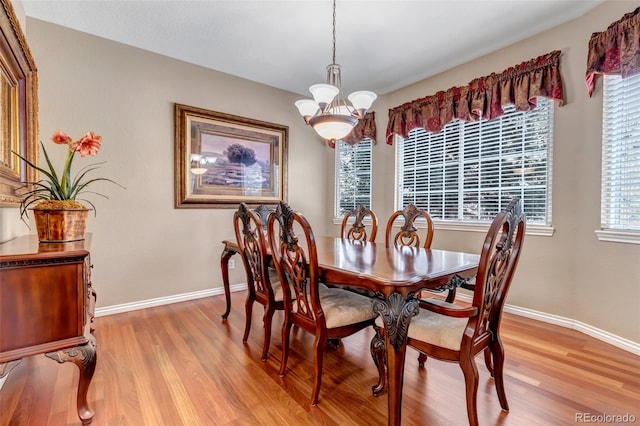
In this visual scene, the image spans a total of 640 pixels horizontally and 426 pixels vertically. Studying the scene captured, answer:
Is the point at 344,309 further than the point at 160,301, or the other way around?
the point at 160,301

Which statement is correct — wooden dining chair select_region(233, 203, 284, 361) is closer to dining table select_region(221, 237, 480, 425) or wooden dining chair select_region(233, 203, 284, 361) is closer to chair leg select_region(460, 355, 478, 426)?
dining table select_region(221, 237, 480, 425)

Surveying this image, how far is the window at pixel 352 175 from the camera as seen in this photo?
4.33 meters

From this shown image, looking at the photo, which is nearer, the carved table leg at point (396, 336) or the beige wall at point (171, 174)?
the carved table leg at point (396, 336)

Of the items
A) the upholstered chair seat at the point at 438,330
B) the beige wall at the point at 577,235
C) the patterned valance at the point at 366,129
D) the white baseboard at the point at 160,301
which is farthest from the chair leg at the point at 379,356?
the patterned valance at the point at 366,129

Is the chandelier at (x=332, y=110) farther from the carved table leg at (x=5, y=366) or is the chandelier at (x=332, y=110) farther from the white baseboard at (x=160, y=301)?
the white baseboard at (x=160, y=301)

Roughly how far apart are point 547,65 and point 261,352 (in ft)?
11.0

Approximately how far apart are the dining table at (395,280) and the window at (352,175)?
2.37 metres

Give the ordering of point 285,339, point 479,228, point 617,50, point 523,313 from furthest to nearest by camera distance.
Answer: point 479,228, point 523,313, point 617,50, point 285,339

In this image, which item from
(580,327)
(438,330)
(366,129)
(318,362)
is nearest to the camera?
(438,330)

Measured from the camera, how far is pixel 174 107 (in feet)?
10.7

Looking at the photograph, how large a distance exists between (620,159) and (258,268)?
2855 mm

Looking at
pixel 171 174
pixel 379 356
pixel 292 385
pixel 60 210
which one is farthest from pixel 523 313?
pixel 171 174

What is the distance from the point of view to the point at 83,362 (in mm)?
1373

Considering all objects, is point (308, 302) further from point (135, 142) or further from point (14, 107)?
point (135, 142)
